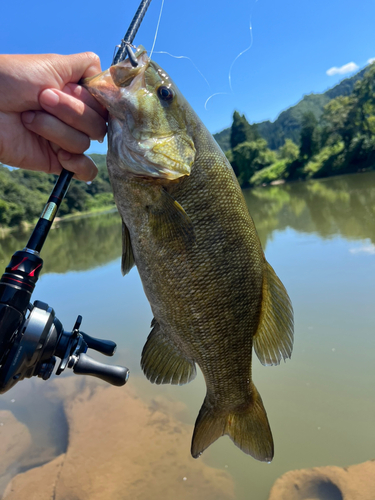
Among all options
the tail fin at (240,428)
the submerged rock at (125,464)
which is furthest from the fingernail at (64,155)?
the submerged rock at (125,464)

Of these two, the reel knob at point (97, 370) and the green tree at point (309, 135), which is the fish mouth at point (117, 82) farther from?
the green tree at point (309, 135)

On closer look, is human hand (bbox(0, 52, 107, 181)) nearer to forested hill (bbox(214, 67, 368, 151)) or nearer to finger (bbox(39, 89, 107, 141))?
finger (bbox(39, 89, 107, 141))

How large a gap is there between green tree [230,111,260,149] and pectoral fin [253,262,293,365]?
202ft

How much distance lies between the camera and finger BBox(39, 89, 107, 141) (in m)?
1.52

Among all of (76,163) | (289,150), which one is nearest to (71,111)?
(76,163)

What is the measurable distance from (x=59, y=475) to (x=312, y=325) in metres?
3.70

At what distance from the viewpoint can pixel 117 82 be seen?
149 cm

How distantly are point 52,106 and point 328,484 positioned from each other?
3.40m

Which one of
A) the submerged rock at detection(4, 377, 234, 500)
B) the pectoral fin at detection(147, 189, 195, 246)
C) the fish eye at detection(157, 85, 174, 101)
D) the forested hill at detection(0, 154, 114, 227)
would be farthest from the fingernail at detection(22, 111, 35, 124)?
the forested hill at detection(0, 154, 114, 227)

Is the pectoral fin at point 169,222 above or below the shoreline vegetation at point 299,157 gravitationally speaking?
below

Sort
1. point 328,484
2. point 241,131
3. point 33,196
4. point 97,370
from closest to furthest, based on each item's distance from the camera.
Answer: point 97,370 < point 328,484 < point 33,196 < point 241,131

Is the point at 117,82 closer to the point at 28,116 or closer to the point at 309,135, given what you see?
the point at 28,116

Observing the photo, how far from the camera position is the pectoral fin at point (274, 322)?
1.76m

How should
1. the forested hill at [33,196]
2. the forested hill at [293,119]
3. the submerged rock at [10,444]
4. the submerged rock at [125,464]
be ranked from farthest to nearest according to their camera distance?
the forested hill at [293,119] < the forested hill at [33,196] < the submerged rock at [10,444] < the submerged rock at [125,464]
